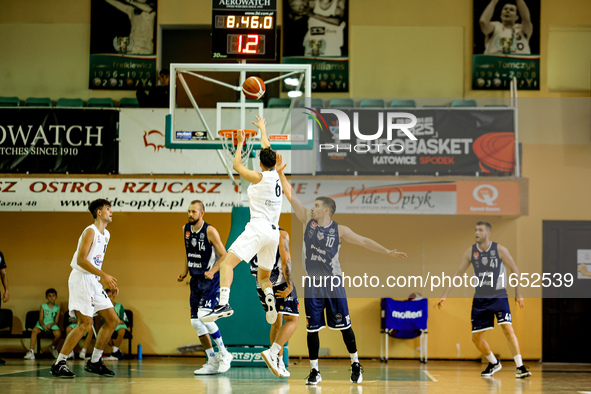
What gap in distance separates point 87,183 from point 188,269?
12.3 feet

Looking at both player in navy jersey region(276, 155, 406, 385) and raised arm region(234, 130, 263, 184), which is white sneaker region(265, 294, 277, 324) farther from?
raised arm region(234, 130, 263, 184)

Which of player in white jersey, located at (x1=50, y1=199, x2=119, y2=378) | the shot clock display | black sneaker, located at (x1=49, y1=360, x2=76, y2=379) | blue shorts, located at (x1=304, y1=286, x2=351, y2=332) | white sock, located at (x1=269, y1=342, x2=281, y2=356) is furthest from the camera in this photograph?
the shot clock display

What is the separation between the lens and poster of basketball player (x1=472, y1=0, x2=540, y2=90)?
13797 mm

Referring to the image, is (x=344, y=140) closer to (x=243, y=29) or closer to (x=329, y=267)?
(x=243, y=29)

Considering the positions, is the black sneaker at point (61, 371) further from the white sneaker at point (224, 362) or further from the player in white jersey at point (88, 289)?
the white sneaker at point (224, 362)

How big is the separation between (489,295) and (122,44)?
8771 mm

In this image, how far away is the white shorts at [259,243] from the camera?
298 inches

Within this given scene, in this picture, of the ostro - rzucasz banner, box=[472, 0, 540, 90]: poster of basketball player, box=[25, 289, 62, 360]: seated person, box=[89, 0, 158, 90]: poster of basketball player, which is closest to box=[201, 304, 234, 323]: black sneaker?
the ostro - rzucasz banner

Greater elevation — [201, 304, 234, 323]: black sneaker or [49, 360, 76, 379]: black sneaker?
[201, 304, 234, 323]: black sneaker

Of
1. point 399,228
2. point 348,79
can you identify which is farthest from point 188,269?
point 348,79

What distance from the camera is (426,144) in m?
12.2

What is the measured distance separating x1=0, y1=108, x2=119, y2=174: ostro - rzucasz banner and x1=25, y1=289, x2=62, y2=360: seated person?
2.35 metres

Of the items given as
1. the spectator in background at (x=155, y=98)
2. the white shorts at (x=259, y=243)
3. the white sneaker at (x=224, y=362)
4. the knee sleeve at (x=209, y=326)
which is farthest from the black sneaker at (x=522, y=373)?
the spectator in background at (x=155, y=98)

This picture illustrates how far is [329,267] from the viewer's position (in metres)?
8.37
